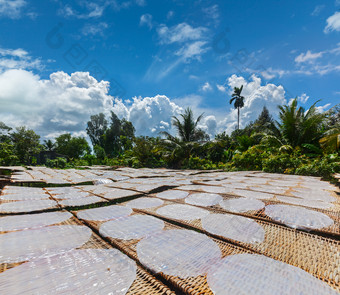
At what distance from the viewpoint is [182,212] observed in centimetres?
98

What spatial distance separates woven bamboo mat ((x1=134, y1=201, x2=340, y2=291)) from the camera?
0.49 meters

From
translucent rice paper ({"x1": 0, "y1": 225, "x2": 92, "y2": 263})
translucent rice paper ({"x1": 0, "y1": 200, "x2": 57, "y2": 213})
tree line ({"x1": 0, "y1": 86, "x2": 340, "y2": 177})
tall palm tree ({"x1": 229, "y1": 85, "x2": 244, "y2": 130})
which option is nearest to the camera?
translucent rice paper ({"x1": 0, "y1": 225, "x2": 92, "y2": 263})

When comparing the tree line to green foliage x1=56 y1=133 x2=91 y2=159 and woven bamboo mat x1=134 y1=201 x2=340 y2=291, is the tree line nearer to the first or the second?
woven bamboo mat x1=134 y1=201 x2=340 y2=291

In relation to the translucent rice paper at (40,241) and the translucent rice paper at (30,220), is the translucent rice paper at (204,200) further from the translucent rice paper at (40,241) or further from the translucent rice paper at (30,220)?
the translucent rice paper at (30,220)

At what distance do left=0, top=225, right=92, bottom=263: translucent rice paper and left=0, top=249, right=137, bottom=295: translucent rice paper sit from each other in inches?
2.5

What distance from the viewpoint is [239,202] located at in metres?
1.15

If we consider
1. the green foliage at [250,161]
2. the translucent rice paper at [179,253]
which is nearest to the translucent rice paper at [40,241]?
the translucent rice paper at [179,253]

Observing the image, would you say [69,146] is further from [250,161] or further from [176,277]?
[176,277]

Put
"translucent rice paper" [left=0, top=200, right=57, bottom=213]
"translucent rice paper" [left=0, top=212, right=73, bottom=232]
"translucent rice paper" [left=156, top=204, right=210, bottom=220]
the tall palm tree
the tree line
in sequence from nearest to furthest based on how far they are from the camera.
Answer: "translucent rice paper" [left=0, top=212, right=73, bottom=232]
"translucent rice paper" [left=156, top=204, right=210, bottom=220]
"translucent rice paper" [left=0, top=200, right=57, bottom=213]
the tree line
the tall palm tree

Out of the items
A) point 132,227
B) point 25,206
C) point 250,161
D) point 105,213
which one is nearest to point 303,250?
point 132,227

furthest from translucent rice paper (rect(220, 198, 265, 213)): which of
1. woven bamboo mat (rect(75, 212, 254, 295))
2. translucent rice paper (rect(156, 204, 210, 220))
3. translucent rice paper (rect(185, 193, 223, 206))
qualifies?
woven bamboo mat (rect(75, 212, 254, 295))

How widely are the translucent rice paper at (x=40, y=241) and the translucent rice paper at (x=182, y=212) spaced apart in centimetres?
45

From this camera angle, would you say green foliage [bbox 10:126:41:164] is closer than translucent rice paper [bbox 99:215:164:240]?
No

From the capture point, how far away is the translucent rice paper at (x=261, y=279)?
0.42m
